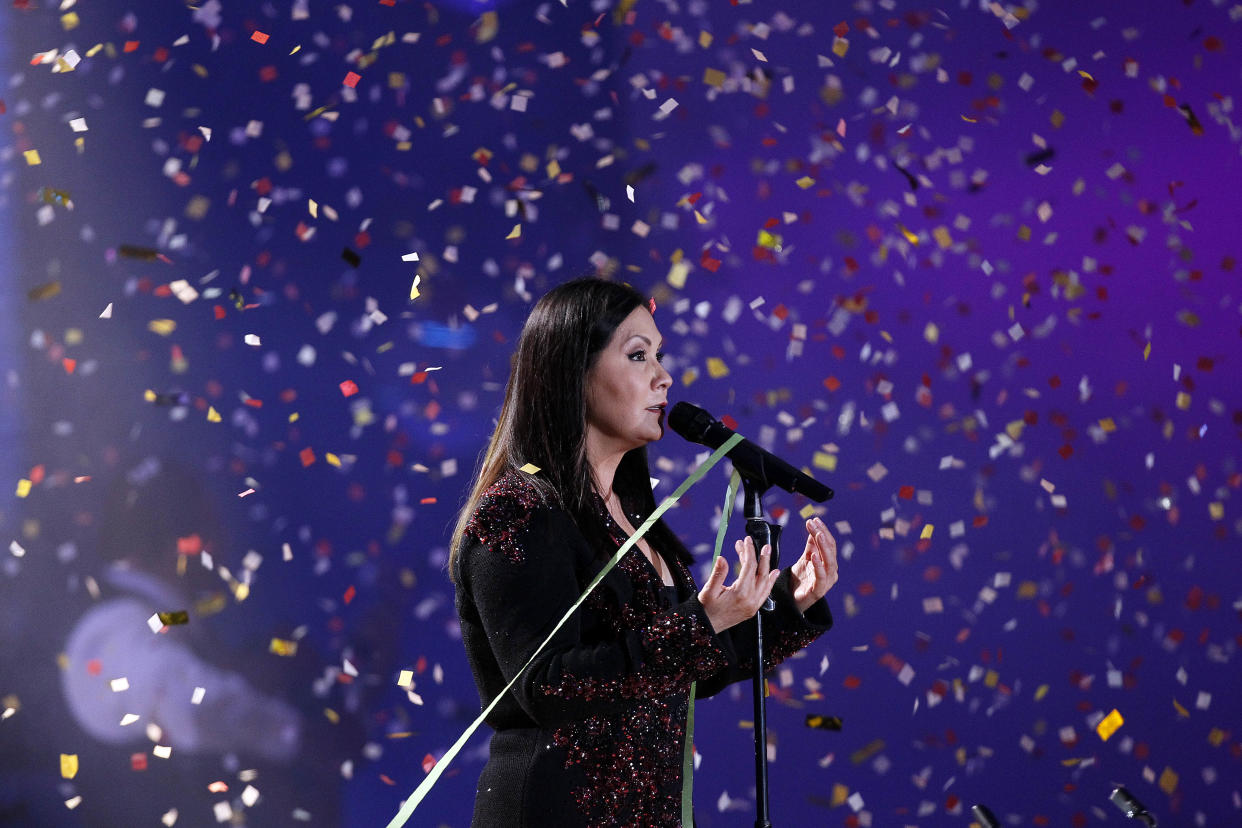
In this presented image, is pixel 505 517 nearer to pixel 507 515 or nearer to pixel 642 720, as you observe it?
pixel 507 515

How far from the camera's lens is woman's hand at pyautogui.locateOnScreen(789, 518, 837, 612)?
162cm

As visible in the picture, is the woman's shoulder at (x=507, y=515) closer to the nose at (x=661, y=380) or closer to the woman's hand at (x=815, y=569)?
the nose at (x=661, y=380)

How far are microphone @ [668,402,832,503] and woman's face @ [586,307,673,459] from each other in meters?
0.13

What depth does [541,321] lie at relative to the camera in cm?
168

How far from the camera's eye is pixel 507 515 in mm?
Result: 1479

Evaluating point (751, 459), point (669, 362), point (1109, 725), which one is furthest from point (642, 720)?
point (1109, 725)

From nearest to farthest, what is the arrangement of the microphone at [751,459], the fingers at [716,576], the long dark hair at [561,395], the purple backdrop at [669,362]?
the fingers at [716,576] < the microphone at [751,459] < the long dark hair at [561,395] < the purple backdrop at [669,362]

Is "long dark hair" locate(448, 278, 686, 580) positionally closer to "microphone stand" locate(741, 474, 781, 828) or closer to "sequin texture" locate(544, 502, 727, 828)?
"sequin texture" locate(544, 502, 727, 828)

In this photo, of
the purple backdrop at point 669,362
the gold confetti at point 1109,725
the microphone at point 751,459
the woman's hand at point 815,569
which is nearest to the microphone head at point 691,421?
the microphone at point 751,459

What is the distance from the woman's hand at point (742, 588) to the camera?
1.34 meters

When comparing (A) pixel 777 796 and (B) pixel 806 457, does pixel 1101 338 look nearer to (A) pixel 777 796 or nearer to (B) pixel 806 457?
(B) pixel 806 457

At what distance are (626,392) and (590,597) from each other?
0.30 m

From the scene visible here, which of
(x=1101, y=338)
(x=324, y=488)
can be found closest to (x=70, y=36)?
(x=324, y=488)

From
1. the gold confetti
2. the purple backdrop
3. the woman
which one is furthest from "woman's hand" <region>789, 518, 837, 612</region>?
the gold confetti
